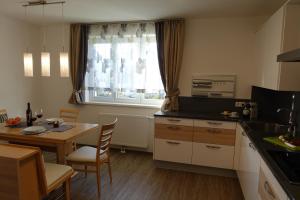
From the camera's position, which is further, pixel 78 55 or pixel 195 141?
pixel 78 55

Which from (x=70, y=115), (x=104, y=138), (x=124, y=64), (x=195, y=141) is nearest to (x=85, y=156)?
(x=104, y=138)

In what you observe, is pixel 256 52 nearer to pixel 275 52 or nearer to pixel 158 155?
pixel 275 52

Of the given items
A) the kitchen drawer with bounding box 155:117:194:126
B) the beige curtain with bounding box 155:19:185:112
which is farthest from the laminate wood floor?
the beige curtain with bounding box 155:19:185:112

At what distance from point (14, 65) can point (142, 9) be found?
2.50 m

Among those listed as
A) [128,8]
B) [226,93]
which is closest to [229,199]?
[226,93]

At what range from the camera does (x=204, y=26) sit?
138 inches

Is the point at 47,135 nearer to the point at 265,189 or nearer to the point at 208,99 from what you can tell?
the point at 265,189

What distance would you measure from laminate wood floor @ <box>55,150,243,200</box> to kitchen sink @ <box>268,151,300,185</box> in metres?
1.22

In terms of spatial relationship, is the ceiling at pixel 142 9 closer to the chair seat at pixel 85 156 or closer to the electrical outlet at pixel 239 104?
the electrical outlet at pixel 239 104

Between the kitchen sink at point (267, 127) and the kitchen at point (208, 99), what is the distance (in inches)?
2.1

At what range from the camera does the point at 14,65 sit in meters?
3.86

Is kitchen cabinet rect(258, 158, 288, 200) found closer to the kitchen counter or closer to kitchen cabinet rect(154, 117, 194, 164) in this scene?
the kitchen counter

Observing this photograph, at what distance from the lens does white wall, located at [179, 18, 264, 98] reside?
132 inches

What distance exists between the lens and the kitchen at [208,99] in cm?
272
